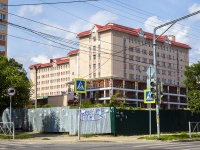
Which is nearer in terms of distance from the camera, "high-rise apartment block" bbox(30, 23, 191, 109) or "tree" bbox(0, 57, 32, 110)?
"tree" bbox(0, 57, 32, 110)

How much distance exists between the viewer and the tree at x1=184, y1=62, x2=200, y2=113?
30.4 m

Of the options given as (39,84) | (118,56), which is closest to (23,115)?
(118,56)

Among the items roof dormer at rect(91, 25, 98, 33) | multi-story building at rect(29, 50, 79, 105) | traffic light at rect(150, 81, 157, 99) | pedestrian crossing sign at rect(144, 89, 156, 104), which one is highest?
roof dormer at rect(91, 25, 98, 33)

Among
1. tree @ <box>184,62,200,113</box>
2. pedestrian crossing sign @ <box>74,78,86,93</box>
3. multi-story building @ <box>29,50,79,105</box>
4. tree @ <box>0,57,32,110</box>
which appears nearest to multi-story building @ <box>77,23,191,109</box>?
multi-story building @ <box>29,50,79,105</box>

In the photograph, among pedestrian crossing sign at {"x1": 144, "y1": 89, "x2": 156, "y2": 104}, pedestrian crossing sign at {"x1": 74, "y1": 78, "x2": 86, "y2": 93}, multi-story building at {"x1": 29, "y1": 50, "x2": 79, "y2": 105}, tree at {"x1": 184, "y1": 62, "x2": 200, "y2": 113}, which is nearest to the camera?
pedestrian crossing sign at {"x1": 74, "y1": 78, "x2": 86, "y2": 93}

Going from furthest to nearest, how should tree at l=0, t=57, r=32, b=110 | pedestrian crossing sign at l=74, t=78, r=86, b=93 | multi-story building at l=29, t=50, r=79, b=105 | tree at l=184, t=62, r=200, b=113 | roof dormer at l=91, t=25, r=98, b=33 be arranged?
multi-story building at l=29, t=50, r=79, b=105, roof dormer at l=91, t=25, r=98, b=33, tree at l=184, t=62, r=200, b=113, tree at l=0, t=57, r=32, b=110, pedestrian crossing sign at l=74, t=78, r=86, b=93

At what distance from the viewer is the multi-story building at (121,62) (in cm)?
9800

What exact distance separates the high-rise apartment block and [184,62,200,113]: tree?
58.8m

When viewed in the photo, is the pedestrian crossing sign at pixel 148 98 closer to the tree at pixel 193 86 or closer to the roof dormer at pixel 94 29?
the tree at pixel 193 86

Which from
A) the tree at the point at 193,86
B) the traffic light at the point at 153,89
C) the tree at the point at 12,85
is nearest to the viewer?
the traffic light at the point at 153,89

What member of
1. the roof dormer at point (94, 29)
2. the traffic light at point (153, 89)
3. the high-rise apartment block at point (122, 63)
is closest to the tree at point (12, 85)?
the traffic light at point (153, 89)

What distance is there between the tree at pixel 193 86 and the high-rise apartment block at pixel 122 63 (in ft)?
193

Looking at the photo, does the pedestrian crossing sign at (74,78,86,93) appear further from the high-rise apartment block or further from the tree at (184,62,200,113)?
the high-rise apartment block

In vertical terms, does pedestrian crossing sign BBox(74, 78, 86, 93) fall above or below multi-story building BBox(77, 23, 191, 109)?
below
